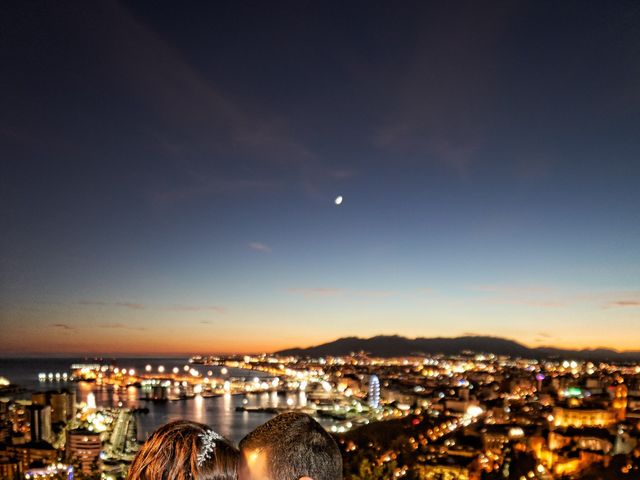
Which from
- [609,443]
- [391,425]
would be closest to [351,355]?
[391,425]

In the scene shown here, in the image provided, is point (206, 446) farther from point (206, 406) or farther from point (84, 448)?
point (206, 406)

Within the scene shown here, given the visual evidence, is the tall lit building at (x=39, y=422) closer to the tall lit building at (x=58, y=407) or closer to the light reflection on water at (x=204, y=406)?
the light reflection on water at (x=204, y=406)

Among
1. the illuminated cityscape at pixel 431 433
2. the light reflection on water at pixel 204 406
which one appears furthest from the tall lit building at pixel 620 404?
the light reflection on water at pixel 204 406

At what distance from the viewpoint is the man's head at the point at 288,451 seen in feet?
2.07

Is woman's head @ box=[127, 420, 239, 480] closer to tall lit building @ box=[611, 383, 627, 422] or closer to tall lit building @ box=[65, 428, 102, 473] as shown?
tall lit building @ box=[65, 428, 102, 473]

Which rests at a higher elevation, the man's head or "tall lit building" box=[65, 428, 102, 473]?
the man's head

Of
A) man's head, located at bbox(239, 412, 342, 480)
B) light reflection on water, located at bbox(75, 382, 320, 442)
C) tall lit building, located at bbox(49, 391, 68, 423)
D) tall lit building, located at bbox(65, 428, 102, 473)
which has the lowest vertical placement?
light reflection on water, located at bbox(75, 382, 320, 442)

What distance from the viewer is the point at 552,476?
40.6ft

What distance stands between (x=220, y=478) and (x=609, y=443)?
16750 mm

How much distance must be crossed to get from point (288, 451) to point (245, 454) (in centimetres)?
5

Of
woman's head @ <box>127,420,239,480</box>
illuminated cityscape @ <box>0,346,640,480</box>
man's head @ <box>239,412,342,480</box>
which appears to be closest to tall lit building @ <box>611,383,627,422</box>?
illuminated cityscape @ <box>0,346,640,480</box>

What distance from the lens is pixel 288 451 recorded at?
64 cm

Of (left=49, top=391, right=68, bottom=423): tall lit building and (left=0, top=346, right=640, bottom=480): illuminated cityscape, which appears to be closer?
(left=0, top=346, right=640, bottom=480): illuminated cityscape

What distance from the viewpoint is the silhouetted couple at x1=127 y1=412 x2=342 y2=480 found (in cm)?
59
